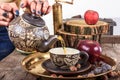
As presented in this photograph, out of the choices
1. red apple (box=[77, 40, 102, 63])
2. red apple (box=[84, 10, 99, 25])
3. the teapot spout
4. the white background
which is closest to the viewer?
red apple (box=[77, 40, 102, 63])

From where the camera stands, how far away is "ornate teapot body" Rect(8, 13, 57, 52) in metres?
1.00

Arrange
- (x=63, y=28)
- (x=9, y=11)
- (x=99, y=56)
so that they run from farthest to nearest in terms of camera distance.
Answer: (x=63, y=28)
(x=9, y=11)
(x=99, y=56)

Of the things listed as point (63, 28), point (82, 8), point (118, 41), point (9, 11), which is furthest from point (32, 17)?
point (82, 8)

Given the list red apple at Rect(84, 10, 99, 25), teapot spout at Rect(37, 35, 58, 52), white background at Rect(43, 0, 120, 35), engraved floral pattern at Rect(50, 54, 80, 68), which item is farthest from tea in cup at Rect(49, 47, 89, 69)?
white background at Rect(43, 0, 120, 35)

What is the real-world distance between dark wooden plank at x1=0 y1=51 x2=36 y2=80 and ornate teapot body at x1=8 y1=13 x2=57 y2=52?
58 mm

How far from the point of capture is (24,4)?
112cm

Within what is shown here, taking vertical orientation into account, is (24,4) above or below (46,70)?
above

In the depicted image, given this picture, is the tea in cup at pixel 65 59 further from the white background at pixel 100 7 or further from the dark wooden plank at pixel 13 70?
the white background at pixel 100 7

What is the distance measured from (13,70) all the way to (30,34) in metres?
0.19

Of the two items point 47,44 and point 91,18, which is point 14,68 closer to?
point 47,44

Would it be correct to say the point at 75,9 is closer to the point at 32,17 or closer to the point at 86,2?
the point at 86,2

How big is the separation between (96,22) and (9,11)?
1.36 feet

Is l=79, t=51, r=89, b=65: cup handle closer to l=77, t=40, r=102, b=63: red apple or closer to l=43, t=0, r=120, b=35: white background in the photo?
l=77, t=40, r=102, b=63: red apple

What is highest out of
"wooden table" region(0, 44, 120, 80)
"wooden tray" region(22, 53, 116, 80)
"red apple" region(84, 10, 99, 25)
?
"red apple" region(84, 10, 99, 25)
